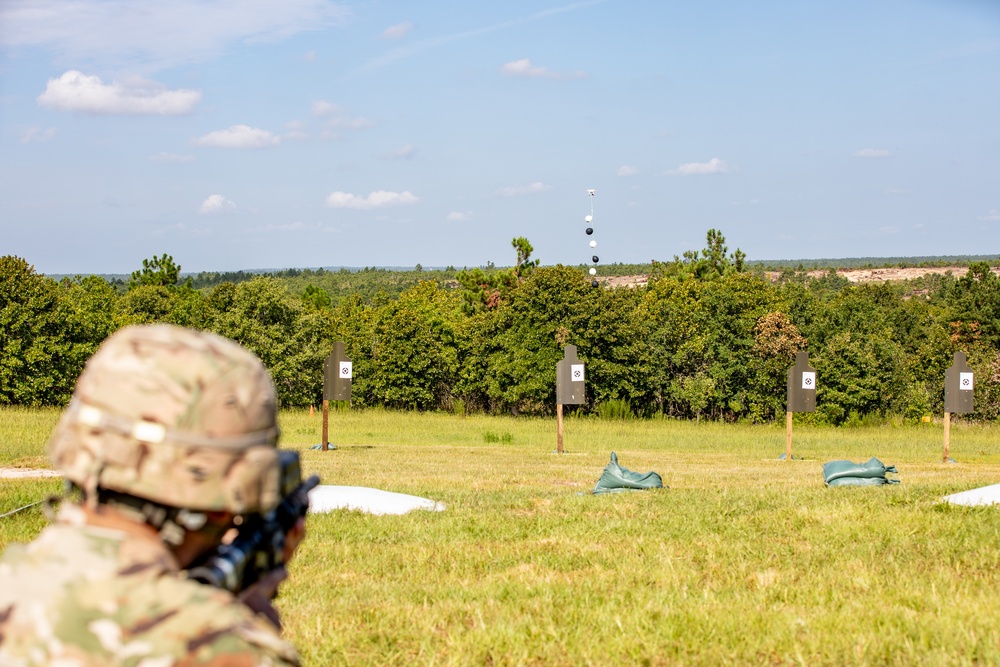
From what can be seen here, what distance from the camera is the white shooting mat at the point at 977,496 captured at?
31.4ft

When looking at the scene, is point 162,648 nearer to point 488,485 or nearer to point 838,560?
point 838,560

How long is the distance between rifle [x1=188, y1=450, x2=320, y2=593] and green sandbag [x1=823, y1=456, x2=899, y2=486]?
Result: 1199 cm

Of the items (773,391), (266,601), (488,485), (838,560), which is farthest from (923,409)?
(266,601)

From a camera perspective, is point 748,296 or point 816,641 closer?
point 816,641

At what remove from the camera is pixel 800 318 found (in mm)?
58188


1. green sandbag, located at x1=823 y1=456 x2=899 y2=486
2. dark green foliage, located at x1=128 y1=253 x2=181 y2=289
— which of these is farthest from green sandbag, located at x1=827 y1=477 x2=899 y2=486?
dark green foliage, located at x1=128 y1=253 x2=181 y2=289

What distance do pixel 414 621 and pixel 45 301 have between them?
145ft

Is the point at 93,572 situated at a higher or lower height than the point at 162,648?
higher

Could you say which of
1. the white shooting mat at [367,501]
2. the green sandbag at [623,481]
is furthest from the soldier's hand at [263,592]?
the green sandbag at [623,481]

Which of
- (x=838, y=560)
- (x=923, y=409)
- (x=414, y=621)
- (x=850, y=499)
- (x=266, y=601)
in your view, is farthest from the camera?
(x=923, y=409)

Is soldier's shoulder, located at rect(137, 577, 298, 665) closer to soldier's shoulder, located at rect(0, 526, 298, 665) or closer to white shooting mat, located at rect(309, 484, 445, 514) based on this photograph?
soldier's shoulder, located at rect(0, 526, 298, 665)

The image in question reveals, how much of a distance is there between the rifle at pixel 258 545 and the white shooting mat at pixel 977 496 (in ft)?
28.1

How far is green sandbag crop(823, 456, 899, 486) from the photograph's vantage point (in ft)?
43.7

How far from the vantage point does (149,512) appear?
1903 millimetres
